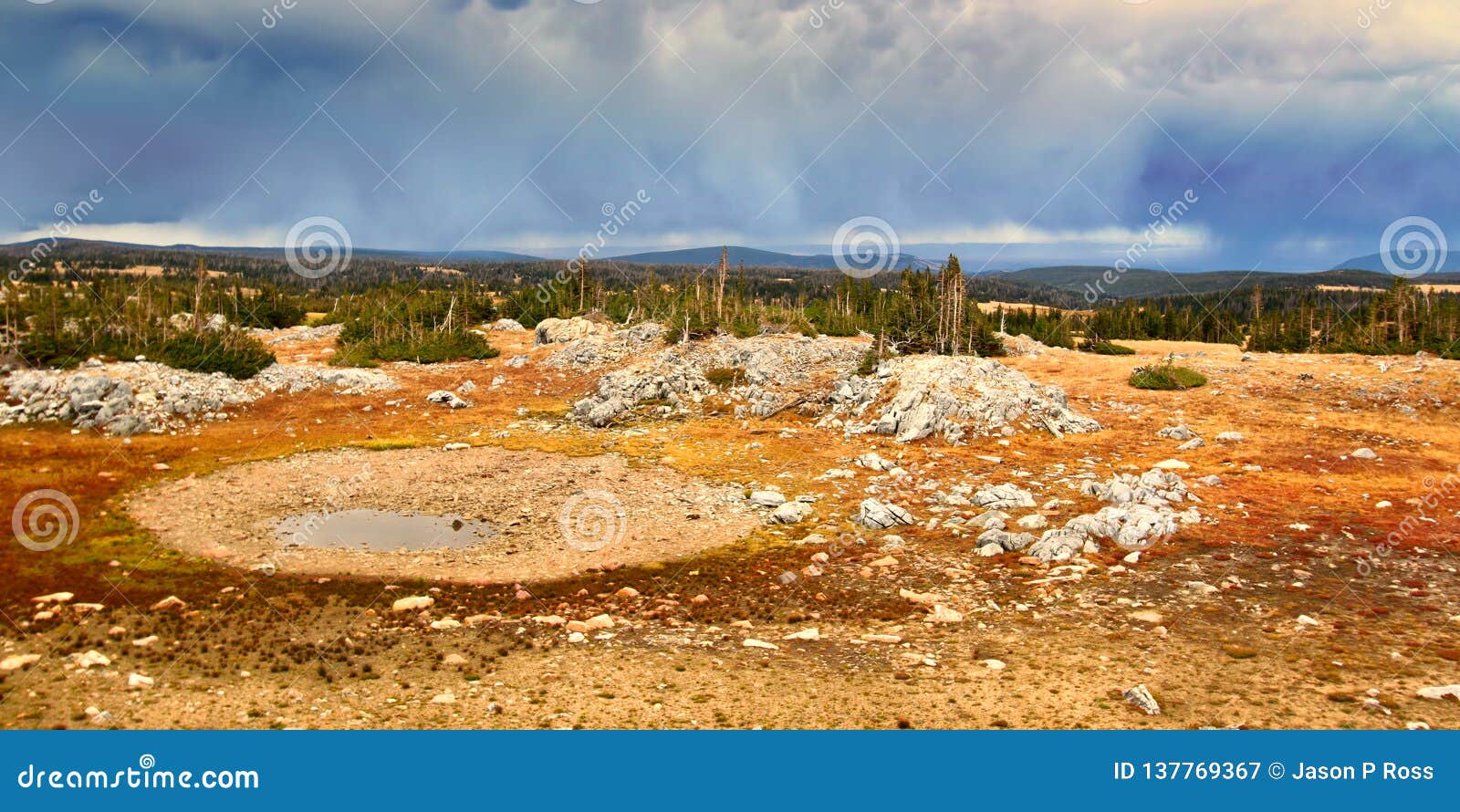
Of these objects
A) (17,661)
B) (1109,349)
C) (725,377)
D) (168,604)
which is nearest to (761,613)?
(168,604)

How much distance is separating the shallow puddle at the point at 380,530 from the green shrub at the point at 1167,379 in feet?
104

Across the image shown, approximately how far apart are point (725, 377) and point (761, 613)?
2485cm

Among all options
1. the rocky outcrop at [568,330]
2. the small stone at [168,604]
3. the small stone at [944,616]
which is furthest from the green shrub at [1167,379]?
the small stone at [168,604]

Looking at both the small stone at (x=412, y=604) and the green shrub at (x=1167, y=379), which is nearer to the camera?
the small stone at (x=412, y=604)

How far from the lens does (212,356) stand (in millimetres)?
35719

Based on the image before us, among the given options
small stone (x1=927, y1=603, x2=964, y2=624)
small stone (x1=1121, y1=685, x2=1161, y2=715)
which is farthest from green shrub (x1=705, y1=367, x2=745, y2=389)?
small stone (x1=1121, y1=685, x2=1161, y2=715)

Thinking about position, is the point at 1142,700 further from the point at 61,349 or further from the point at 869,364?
the point at 61,349

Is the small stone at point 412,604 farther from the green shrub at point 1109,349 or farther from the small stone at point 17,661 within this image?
the green shrub at point 1109,349

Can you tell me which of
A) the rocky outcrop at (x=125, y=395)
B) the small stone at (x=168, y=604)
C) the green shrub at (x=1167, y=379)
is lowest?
the small stone at (x=168, y=604)

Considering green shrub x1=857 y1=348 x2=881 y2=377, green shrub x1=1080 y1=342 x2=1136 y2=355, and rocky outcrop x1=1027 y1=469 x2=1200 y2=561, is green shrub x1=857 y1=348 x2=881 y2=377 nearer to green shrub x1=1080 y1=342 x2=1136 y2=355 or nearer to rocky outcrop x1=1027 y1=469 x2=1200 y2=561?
rocky outcrop x1=1027 y1=469 x2=1200 y2=561

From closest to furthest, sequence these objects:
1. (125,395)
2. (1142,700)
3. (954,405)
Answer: (1142,700), (954,405), (125,395)

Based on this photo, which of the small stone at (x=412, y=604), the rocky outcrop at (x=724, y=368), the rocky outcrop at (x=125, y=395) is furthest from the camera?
the rocky outcrop at (x=724, y=368)

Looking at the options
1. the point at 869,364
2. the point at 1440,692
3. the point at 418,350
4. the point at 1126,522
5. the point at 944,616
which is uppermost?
the point at 418,350

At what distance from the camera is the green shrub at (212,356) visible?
34875 mm
